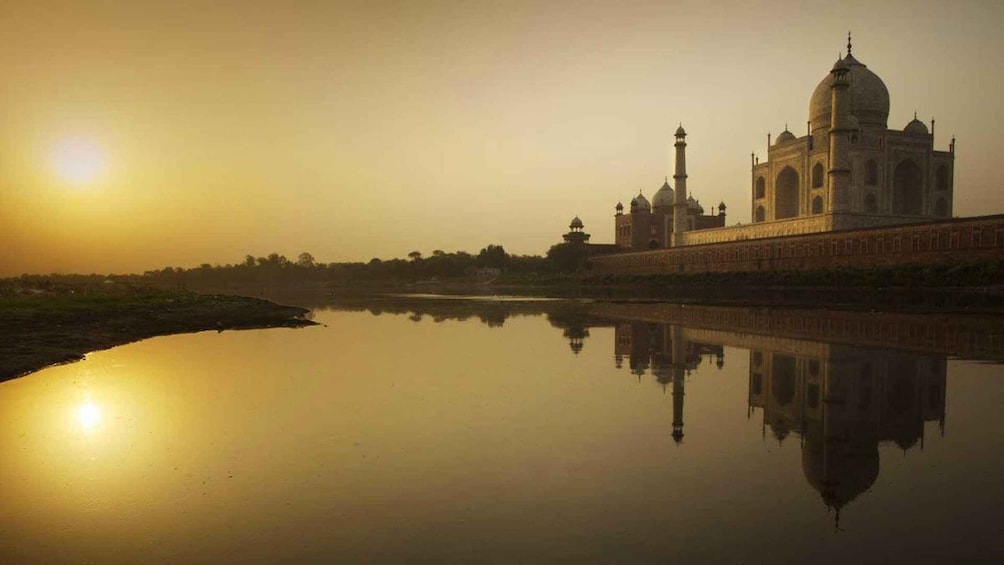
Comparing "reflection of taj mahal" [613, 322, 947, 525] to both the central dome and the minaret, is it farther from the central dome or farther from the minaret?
the central dome

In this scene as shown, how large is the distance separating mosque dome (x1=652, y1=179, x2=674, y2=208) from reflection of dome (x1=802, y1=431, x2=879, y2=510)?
76.4m

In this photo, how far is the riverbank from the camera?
15867mm

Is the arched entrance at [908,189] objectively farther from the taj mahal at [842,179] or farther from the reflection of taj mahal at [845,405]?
the reflection of taj mahal at [845,405]

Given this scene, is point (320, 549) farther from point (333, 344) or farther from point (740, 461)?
point (333, 344)

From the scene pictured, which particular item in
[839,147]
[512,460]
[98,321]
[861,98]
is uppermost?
[861,98]

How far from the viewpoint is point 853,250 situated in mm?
45500

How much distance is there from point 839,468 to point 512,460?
323 cm

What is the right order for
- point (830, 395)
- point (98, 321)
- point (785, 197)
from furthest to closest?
point (785, 197) < point (98, 321) < point (830, 395)

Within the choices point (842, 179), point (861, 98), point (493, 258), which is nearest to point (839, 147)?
point (842, 179)

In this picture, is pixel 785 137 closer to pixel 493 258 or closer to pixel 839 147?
pixel 839 147

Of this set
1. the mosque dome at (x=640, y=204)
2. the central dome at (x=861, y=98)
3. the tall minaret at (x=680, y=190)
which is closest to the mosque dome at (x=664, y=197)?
the mosque dome at (x=640, y=204)

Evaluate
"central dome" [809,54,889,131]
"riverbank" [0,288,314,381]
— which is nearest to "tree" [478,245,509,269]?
"central dome" [809,54,889,131]

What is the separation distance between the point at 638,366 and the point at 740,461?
21.8 ft

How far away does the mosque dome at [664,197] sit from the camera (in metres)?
81.6
